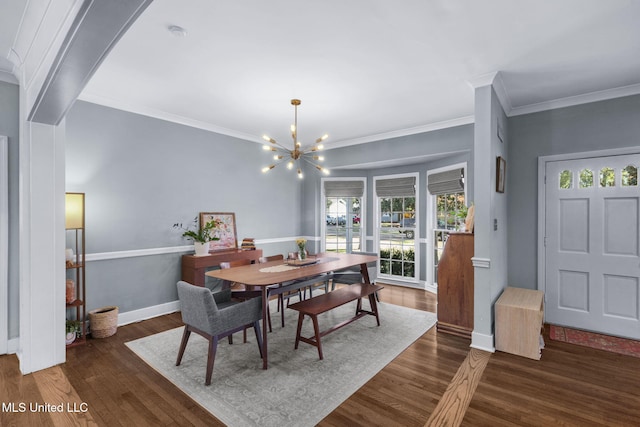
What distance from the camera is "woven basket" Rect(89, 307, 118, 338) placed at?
330 cm

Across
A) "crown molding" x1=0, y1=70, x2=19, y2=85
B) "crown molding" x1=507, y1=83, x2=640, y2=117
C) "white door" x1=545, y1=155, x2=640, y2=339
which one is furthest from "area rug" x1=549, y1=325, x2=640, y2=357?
"crown molding" x1=0, y1=70, x2=19, y2=85

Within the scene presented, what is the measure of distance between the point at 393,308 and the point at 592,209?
8.61 ft

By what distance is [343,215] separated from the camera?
6359mm

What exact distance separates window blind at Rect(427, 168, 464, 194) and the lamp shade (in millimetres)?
4827

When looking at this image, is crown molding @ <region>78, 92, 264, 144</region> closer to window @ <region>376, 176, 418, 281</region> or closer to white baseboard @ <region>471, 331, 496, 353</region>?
window @ <region>376, 176, 418, 281</region>

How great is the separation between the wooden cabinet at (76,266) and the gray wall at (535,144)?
4984mm

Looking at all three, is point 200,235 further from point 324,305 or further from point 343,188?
point 343,188

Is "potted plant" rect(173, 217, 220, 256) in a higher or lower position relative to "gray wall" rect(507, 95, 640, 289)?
lower

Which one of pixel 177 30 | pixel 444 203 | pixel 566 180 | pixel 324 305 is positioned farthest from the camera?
pixel 444 203

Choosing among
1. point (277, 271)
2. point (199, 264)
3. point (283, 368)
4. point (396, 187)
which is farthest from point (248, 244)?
point (396, 187)

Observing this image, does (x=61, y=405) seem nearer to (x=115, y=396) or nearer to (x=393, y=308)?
(x=115, y=396)

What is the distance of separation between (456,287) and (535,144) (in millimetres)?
2057

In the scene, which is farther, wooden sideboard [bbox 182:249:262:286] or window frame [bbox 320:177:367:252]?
window frame [bbox 320:177:367:252]

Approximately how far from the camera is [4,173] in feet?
9.48
